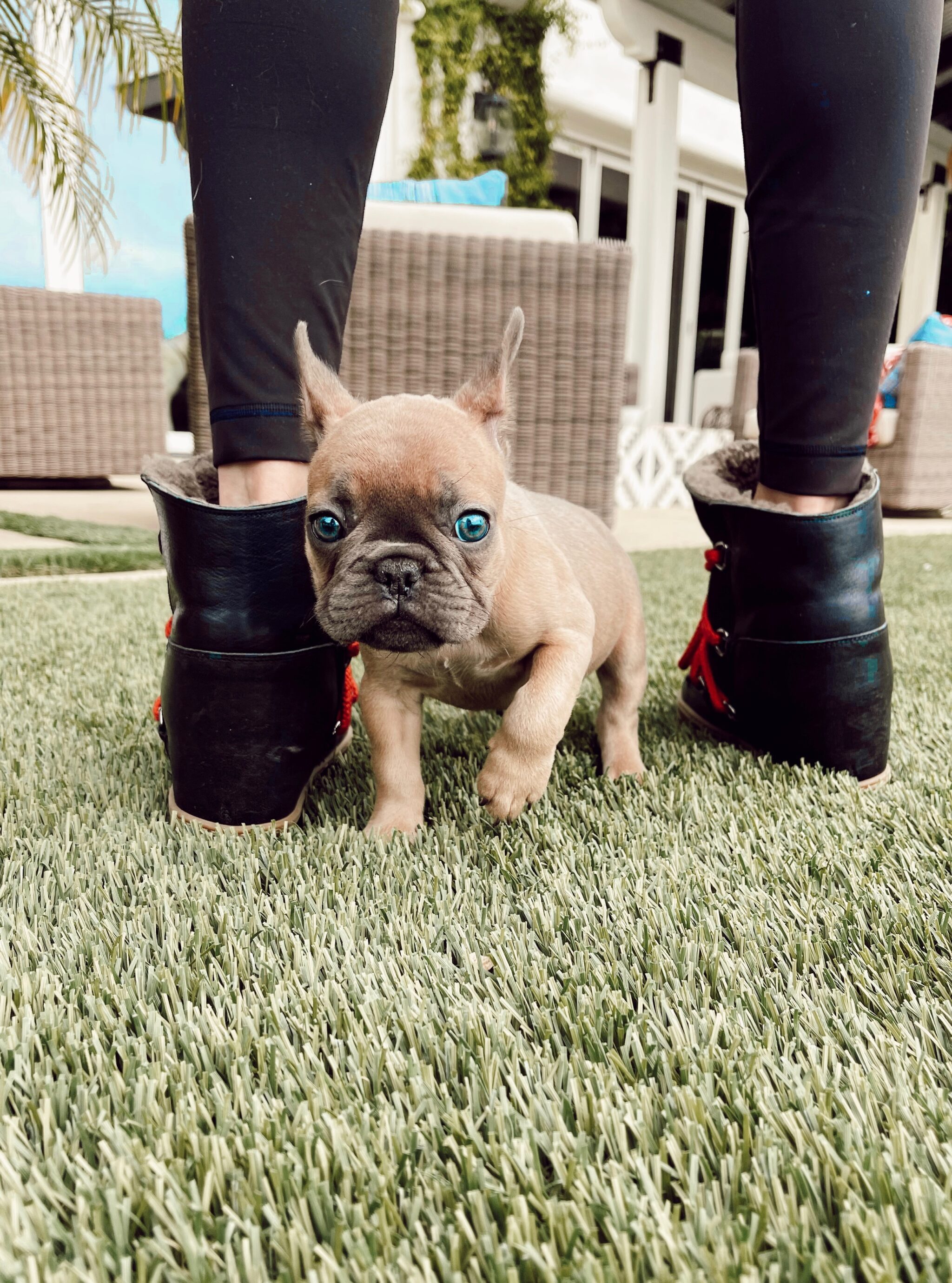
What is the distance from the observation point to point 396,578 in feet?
3.13

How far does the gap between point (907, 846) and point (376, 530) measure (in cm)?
60

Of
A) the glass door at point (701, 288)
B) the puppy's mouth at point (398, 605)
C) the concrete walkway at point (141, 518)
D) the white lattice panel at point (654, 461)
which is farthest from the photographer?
the glass door at point (701, 288)

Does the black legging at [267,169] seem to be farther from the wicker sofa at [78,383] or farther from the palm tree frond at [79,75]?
the wicker sofa at [78,383]

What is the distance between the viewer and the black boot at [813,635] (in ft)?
3.83

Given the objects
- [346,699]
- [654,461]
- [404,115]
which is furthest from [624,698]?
[404,115]

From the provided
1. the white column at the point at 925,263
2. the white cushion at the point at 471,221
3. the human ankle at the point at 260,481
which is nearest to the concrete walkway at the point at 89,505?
the white cushion at the point at 471,221

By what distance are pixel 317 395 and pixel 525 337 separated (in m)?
2.53

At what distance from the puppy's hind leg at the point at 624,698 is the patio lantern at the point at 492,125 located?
795cm

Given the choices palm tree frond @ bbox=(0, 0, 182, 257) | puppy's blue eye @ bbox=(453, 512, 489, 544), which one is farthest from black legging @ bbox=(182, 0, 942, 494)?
palm tree frond @ bbox=(0, 0, 182, 257)

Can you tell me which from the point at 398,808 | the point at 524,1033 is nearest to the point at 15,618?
the point at 398,808

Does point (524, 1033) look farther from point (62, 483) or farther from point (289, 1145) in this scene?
point (62, 483)

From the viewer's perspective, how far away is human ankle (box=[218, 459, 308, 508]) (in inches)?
44.2

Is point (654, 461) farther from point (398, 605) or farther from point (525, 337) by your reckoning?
point (398, 605)

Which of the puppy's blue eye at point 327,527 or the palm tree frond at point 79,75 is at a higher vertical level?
the palm tree frond at point 79,75
